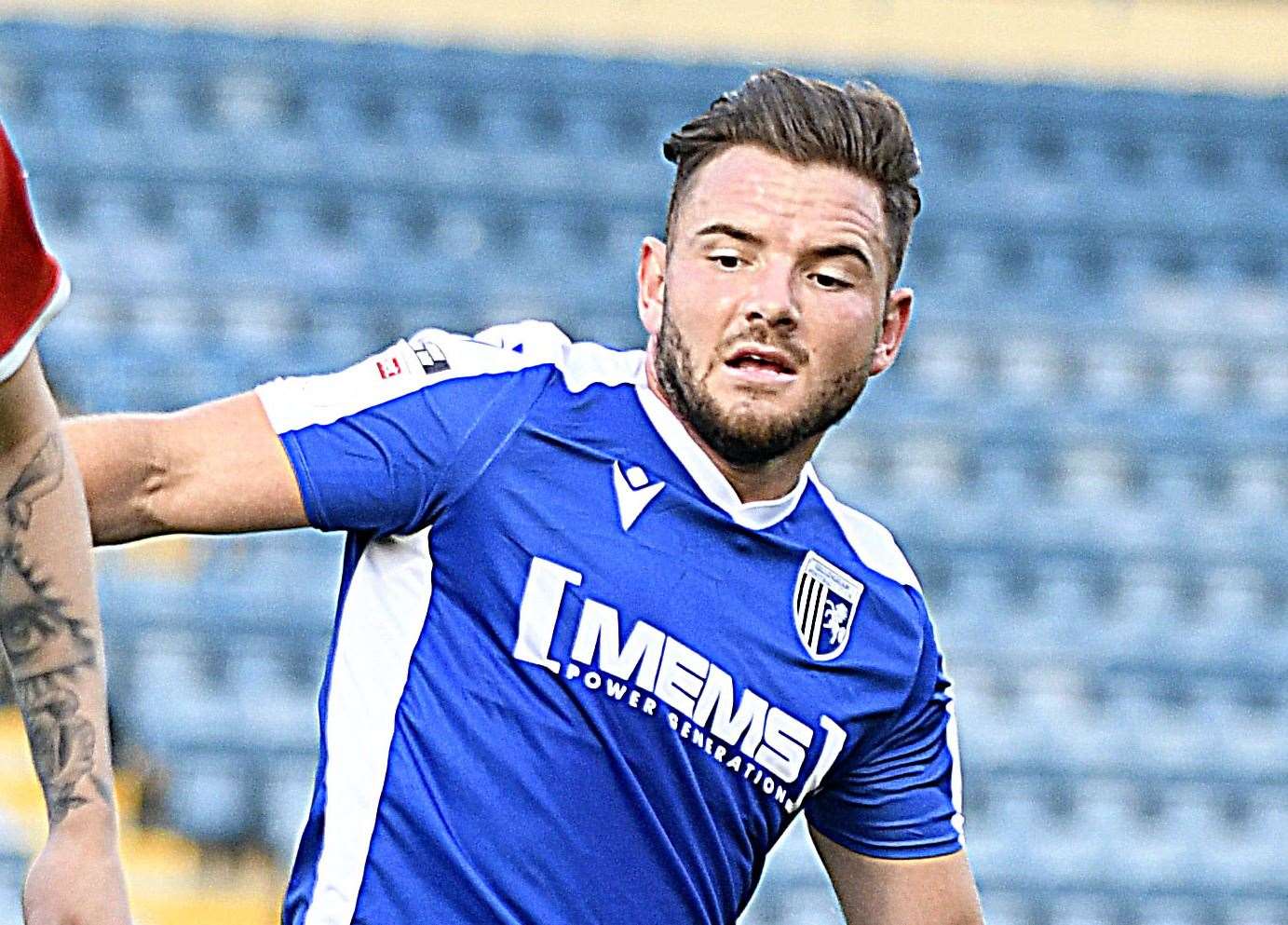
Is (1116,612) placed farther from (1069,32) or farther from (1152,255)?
(1069,32)

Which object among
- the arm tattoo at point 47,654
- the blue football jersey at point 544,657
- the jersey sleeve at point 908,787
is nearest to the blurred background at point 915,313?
the jersey sleeve at point 908,787

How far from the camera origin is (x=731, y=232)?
198cm

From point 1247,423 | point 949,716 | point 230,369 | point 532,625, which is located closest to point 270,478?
point 532,625

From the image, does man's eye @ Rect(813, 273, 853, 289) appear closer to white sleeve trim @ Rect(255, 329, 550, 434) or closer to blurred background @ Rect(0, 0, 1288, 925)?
white sleeve trim @ Rect(255, 329, 550, 434)

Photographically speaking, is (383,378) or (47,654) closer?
(47,654)

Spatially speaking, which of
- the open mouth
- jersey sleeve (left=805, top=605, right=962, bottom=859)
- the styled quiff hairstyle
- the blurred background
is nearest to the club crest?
jersey sleeve (left=805, top=605, right=962, bottom=859)

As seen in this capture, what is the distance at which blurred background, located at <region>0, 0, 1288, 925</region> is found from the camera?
6492 mm

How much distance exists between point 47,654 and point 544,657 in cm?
50

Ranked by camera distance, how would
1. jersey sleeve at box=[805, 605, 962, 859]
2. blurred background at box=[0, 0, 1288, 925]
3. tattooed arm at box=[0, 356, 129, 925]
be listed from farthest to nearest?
1. blurred background at box=[0, 0, 1288, 925]
2. jersey sleeve at box=[805, 605, 962, 859]
3. tattooed arm at box=[0, 356, 129, 925]

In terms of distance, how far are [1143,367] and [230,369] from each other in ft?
11.2

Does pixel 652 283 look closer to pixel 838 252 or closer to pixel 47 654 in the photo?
pixel 838 252

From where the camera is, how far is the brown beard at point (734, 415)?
6.54 feet

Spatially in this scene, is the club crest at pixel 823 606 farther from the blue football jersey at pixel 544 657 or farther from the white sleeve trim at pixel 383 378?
the white sleeve trim at pixel 383 378

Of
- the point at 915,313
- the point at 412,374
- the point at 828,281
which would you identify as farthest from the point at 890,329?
the point at 915,313
